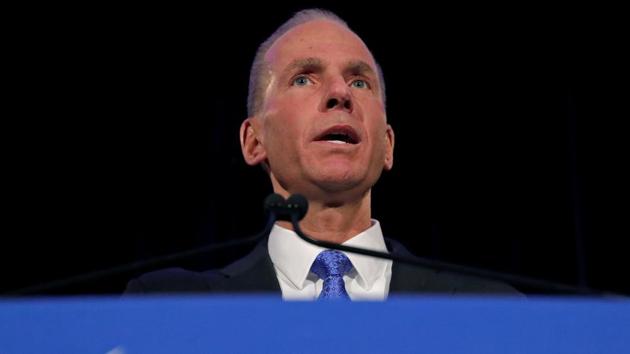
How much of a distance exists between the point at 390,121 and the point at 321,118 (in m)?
1.06

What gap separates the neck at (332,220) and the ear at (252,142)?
0.12m

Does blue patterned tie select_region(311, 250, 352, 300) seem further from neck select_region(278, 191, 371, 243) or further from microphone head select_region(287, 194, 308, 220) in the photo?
microphone head select_region(287, 194, 308, 220)

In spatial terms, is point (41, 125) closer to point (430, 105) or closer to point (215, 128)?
point (215, 128)

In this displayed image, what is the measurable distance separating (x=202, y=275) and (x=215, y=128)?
44.1 inches

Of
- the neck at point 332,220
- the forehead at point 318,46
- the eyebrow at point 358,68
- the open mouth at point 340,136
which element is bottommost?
the neck at point 332,220

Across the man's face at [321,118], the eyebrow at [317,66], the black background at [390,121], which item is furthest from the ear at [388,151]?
the black background at [390,121]

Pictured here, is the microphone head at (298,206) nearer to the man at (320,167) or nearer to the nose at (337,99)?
the man at (320,167)

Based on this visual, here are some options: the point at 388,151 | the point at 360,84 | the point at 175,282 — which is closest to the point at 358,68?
the point at 360,84

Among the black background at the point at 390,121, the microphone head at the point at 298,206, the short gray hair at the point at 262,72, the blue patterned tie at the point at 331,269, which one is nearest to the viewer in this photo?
the microphone head at the point at 298,206

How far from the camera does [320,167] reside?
1.14 metres

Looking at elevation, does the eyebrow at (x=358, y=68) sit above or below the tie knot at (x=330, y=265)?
above

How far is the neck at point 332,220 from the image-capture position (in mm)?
1173

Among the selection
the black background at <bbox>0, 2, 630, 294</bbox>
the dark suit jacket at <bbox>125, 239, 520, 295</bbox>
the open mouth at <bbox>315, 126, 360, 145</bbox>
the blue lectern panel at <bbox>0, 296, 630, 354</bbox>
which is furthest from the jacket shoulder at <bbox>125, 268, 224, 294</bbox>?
the black background at <bbox>0, 2, 630, 294</bbox>

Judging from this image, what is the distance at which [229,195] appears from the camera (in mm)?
2234
